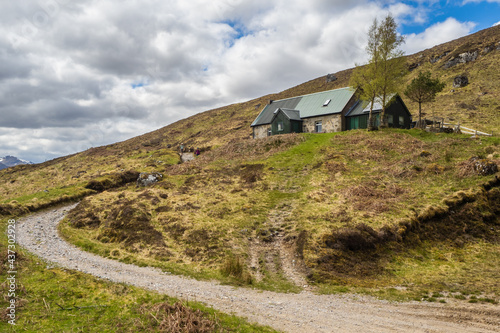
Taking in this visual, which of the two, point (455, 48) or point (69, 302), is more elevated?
point (455, 48)

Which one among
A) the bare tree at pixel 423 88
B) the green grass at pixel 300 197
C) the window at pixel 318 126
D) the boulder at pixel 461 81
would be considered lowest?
the green grass at pixel 300 197

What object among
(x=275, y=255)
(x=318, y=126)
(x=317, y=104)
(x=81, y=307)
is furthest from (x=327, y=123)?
(x=81, y=307)

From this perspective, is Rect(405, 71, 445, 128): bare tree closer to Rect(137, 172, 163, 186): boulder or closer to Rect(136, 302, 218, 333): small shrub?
Rect(137, 172, 163, 186): boulder

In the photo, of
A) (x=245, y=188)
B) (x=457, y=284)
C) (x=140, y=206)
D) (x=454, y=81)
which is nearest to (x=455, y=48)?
(x=454, y=81)

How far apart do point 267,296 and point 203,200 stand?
17.5 meters

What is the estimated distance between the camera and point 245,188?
32.6 meters

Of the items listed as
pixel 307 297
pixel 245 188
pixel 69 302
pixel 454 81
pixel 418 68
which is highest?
pixel 418 68

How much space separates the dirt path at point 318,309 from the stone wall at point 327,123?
142ft

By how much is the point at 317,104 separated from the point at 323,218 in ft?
134

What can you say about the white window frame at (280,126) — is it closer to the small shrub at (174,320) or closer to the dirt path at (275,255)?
the dirt path at (275,255)

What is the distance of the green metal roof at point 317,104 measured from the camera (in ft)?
176

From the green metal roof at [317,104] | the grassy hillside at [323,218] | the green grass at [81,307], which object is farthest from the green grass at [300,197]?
the green metal roof at [317,104]

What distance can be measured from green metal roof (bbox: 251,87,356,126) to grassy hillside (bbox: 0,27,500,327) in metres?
10.7

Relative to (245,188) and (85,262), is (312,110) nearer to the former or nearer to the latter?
(245,188)
